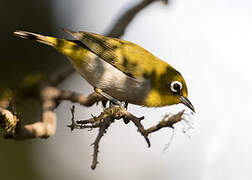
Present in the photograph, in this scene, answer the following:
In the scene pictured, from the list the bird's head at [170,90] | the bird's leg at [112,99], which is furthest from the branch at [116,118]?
the bird's head at [170,90]

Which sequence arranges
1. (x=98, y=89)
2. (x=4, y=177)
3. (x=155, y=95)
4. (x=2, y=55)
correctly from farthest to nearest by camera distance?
(x=2, y=55), (x=4, y=177), (x=155, y=95), (x=98, y=89)

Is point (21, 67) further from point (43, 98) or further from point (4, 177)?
point (43, 98)

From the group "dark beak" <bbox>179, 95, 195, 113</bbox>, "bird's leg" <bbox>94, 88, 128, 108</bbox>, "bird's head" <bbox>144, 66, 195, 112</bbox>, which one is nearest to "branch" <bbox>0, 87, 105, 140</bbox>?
"bird's leg" <bbox>94, 88, 128, 108</bbox>

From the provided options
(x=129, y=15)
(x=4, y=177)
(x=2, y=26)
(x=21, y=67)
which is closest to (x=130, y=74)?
(x=129, y=15)

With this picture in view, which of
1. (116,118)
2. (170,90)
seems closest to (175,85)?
(170,90)

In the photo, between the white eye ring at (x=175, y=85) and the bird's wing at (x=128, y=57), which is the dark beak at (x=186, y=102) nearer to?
the white eye ring at (x=175, y=85)

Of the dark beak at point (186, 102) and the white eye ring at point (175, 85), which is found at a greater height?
the white eye ring at point (175, 85)

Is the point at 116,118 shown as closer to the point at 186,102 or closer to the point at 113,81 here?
the point at 113,81
